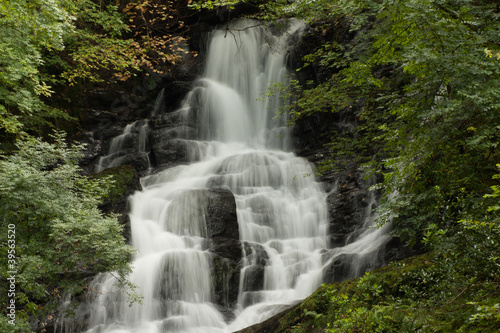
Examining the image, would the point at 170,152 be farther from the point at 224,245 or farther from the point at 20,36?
the point at 20,36

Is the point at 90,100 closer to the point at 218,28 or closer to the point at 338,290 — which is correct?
the point at 218,28

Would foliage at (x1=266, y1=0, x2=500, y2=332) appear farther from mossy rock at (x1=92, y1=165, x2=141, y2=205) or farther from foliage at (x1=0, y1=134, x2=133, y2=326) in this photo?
mossy rock at (x1=92, y1=165, x2=141, y2=205)

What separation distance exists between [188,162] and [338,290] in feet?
38.6

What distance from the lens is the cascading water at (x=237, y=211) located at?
29.4 ft

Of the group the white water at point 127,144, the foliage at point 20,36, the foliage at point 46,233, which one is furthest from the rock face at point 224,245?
the white water at point 127,144

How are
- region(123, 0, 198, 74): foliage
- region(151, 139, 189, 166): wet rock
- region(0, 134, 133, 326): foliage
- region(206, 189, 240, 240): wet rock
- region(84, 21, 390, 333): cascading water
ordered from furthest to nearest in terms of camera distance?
region(151, 139, 189, 166): wet rock < region(123, 0, 198, 74): foliage < region(206, 189, 240, 240): wet rock < region(84, 21, 390, 333): cascading water < region(0, 134, 133, 326): foliage

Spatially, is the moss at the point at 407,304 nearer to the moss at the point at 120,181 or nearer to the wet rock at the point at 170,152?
the moss at the point at 120,181

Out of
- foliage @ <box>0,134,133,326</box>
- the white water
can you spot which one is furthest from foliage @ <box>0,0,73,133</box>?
the white water

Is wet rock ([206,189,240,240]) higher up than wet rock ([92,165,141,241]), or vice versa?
wet rock ([92,165,141,241])

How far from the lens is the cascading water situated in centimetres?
897

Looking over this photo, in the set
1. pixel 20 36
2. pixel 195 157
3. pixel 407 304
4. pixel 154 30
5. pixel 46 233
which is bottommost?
pixel 407 304

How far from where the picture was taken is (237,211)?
12656mm

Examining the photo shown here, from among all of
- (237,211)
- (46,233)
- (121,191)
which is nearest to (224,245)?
(237,211)

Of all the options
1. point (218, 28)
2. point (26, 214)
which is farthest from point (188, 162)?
point (26, 214)
